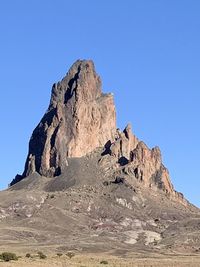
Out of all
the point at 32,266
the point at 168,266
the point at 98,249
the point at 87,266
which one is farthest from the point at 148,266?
the point at 98,249

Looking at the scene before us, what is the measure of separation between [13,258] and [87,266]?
13198mm

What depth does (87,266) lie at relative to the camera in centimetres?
8919

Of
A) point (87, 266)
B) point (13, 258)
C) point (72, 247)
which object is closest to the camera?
point (87, 266)

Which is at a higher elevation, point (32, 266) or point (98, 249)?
point (98, 249)

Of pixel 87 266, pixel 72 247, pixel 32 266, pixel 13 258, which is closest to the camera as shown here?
pixel 32 266

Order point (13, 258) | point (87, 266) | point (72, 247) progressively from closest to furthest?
point (87, 266), point (13, 258), point (72, 247)

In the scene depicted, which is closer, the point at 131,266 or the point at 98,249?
the point at 131,266

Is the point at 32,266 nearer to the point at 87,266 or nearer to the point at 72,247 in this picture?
the point at 87,266

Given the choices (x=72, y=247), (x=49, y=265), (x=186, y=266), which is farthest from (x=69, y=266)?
(x=72, y=247)

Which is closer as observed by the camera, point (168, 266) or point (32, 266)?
point (32, 266)

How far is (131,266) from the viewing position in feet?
303

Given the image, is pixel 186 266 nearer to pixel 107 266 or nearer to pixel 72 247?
pixel 107 266

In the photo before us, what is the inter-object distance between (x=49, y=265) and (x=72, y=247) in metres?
108

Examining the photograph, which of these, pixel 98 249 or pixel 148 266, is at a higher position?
pixel 98 249
